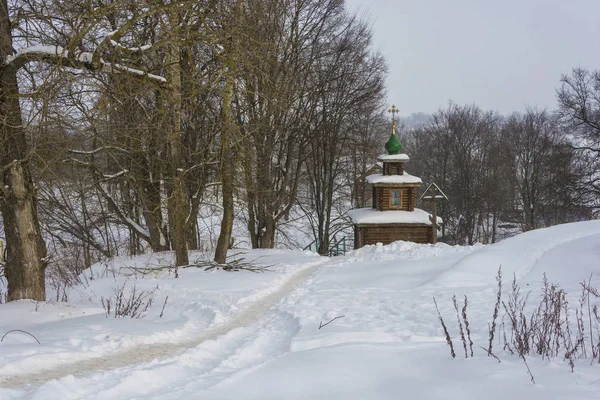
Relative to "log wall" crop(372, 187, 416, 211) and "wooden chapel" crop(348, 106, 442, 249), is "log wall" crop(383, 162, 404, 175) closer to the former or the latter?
"wooden chapel" crop(348, 106, 442, 249)

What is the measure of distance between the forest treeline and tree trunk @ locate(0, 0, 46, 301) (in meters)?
0.02

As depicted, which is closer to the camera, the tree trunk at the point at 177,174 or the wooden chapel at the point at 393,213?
the tree trunk at the point at 177,174

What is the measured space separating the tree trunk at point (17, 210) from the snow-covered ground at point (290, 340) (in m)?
0.57

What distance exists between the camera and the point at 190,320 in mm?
7547

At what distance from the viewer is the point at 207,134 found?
16.1 m

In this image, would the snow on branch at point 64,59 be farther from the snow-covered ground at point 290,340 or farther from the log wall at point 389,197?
the log wall at point 389,197

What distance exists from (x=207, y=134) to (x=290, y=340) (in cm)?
1112

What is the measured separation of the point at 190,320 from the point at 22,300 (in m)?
2.88

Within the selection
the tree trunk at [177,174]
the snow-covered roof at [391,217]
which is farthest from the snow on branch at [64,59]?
the snow-covered roof at [391,217]

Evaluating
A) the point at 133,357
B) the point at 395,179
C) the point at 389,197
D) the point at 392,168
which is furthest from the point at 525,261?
the point at 392,168

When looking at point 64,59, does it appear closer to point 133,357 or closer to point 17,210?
point 17,210

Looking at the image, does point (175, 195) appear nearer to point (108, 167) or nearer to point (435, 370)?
point (108, 167)

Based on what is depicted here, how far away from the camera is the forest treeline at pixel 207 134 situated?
25.1 ft

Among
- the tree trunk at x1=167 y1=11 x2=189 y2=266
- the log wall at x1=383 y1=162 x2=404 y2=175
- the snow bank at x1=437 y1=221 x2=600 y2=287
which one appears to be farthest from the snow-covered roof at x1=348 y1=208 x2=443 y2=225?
the tree trunk at x1=167 y1=11 x2=189 y2=266
